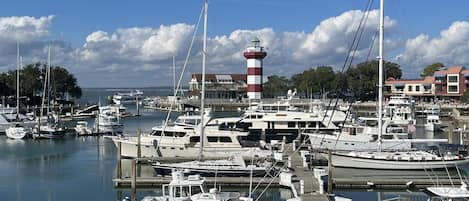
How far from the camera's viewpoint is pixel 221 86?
13162cm

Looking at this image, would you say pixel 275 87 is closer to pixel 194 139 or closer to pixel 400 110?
pixel 400 110

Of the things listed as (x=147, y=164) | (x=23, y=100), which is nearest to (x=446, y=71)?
(x=23, y=100)

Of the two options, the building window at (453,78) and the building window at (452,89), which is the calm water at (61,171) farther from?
the building window at (452,89)

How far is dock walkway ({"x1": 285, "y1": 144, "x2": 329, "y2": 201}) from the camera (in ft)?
76.7

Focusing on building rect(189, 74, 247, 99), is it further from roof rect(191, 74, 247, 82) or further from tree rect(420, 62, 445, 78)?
tree rect(420, 62, 445, 78)

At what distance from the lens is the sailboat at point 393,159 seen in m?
31.3

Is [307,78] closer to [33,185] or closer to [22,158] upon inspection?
[22,158]

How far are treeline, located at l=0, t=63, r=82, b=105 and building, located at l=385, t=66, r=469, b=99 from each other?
66.8m

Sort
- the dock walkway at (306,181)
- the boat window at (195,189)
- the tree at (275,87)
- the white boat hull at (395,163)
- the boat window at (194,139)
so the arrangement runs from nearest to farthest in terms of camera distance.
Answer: the boat window at (195,189), the dock walkway at (306,181), the white boat hull at (395,163), the boat window at (194,139), the tree at (275,87)

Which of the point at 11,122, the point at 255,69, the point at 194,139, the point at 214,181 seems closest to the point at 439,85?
the point at 255,69

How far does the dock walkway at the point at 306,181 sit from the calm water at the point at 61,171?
3.51ft

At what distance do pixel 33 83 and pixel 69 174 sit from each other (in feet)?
248

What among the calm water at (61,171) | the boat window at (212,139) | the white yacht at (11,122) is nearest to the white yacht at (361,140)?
the boat window at (212,139)

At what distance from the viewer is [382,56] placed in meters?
32.6
